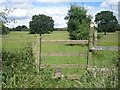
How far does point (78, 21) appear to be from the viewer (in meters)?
13.3

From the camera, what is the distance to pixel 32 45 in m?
4.97

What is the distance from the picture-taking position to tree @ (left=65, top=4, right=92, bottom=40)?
13035mm

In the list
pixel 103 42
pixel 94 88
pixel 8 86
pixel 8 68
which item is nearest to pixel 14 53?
pixel 8 68

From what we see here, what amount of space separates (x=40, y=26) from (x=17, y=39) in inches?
164

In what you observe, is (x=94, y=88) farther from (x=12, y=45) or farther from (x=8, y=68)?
(x=12, y=45)

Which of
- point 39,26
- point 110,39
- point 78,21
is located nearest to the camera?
point 110,39

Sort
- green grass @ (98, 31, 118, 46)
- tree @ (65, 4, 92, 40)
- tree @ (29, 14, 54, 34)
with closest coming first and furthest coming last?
green grass @ (98, 31, 118, 46) → tree @ (29, 14, 54, 34) → tree @ (65, 4, 92, 40)

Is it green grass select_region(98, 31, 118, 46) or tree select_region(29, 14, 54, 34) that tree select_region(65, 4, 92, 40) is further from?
tree select_region(29, 14, 54, 34)

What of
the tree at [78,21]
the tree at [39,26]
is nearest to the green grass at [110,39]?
the tree at [39,26]

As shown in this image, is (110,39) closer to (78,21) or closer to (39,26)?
(39,26)

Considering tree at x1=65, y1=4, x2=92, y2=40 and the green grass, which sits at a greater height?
tree at x1=65, y1=4, x2=92, y2=40

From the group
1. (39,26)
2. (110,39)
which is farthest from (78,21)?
(110,39)

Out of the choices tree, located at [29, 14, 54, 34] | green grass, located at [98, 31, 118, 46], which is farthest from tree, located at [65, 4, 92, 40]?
tree, located at [29, 14, 54, 34]

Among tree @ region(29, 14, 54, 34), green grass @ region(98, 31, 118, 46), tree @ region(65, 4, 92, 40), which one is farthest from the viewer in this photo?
tree @ region(65, 4, 92, 40)
